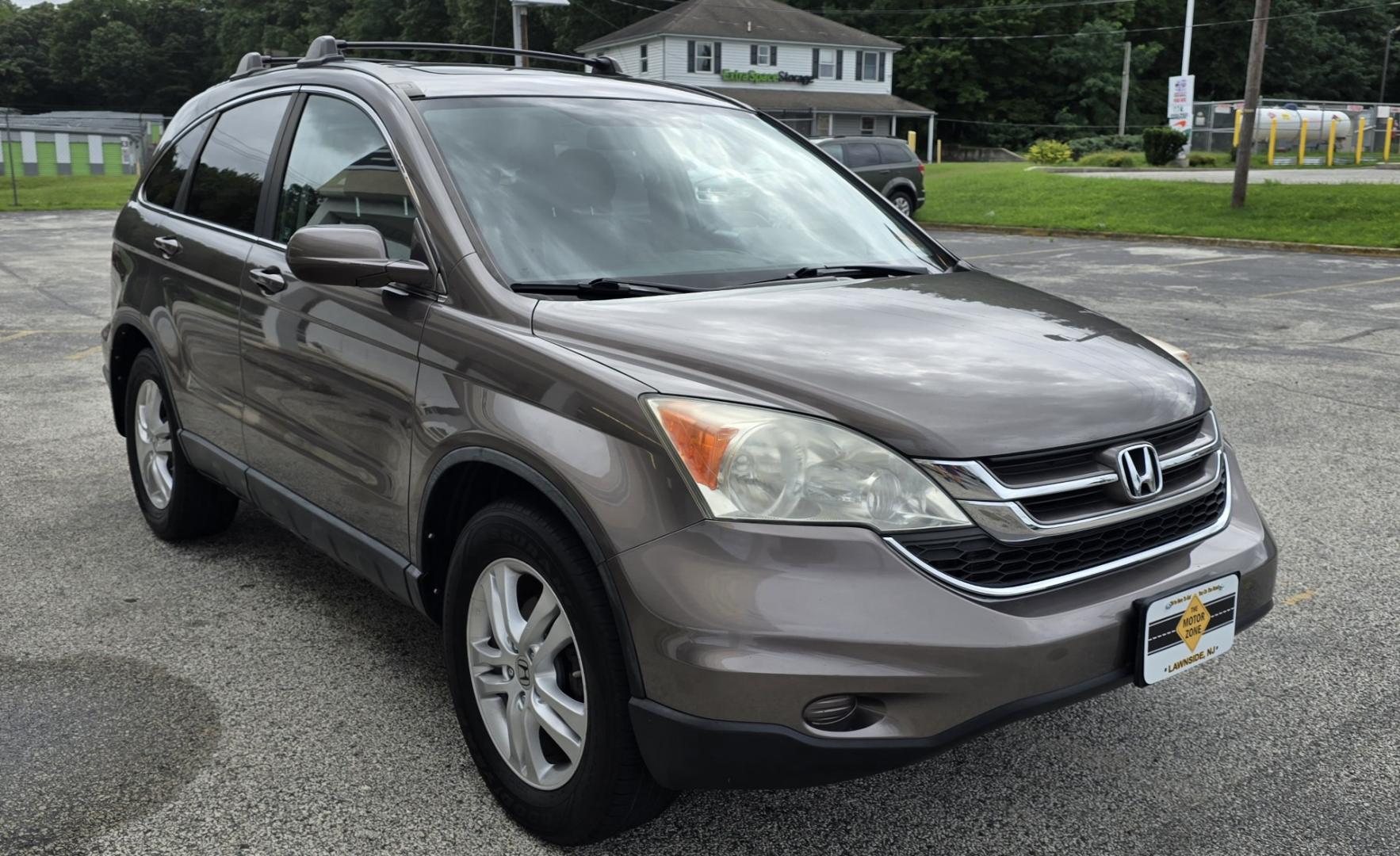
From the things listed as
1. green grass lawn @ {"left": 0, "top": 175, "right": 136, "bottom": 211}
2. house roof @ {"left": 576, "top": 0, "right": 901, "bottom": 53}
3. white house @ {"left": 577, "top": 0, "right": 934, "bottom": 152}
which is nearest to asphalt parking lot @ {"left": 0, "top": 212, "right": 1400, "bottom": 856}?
green grass lawn @ {"left": 0, "top": 175, "right": 136, "bottom": 211}

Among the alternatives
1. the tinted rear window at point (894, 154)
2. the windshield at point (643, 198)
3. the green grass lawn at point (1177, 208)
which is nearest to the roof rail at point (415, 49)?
the windshield at point (643, 198)

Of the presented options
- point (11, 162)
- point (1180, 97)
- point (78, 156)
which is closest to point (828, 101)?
point (1180, 97)

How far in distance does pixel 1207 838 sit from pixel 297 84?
356 centimetres

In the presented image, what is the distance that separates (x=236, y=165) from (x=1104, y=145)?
51.4m

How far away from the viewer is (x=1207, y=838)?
9.39 feet

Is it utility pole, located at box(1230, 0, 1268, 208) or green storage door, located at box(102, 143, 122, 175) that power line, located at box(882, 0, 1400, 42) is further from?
utility pole, located at box(1230, 0, 1268, 208)

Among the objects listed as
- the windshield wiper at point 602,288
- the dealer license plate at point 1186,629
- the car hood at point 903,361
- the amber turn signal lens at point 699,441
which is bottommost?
the dealer license plate at point 1186,629

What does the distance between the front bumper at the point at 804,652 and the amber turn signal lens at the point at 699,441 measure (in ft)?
0.34

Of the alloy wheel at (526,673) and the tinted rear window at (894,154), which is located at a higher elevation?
the tinted rear window at (894,154)

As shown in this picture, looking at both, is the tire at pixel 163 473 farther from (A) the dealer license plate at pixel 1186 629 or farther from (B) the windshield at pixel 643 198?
(A) the dealer license plate at pixel 1186 629

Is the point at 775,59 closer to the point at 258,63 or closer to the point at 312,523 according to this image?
the point at 258,63

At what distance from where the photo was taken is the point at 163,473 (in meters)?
5.01

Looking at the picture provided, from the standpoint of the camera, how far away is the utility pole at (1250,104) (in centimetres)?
2150

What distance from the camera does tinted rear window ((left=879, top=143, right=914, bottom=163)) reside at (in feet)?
86.8
